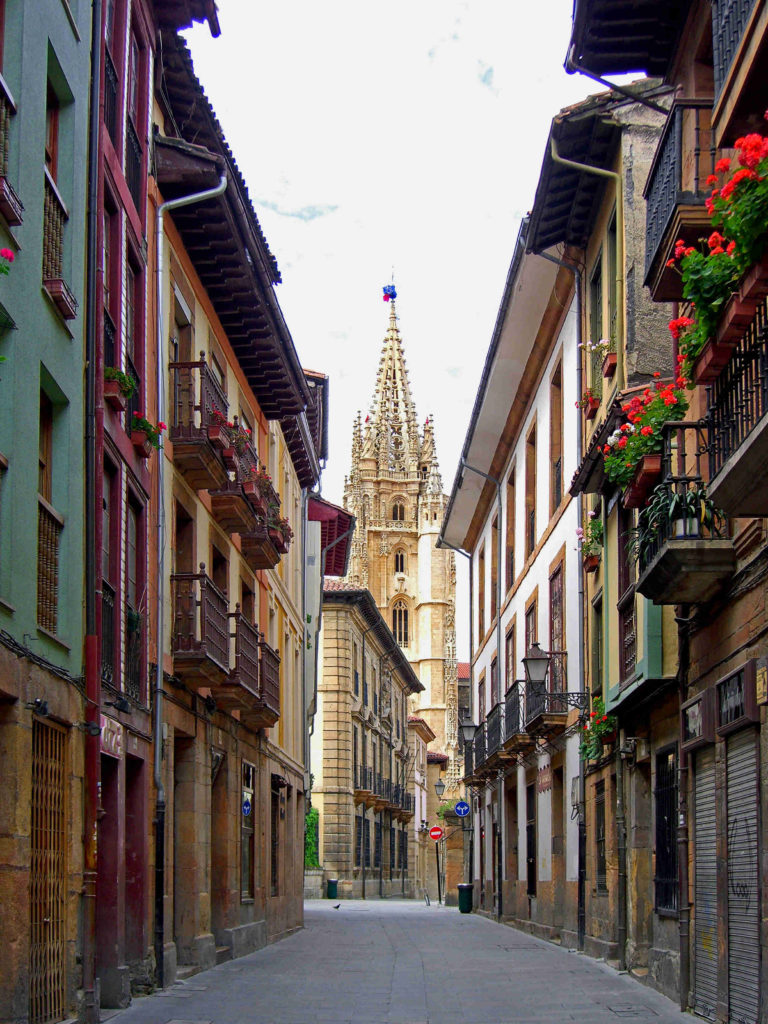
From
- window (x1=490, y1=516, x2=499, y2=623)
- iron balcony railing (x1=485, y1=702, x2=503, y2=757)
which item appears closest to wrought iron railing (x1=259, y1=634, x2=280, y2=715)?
iron balcony railing (x1=485, y1=702, x2=503, y2=757)

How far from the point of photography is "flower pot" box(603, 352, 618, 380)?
59.2 ft

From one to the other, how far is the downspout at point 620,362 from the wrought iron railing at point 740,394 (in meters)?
6.16

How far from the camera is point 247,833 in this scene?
2380cm

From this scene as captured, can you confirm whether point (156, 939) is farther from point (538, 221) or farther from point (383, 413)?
point (383, 413)

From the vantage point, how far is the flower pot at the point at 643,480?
45.5ft

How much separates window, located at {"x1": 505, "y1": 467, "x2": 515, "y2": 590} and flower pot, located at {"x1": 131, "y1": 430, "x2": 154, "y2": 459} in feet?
56.2

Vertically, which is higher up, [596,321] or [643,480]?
[596,321]

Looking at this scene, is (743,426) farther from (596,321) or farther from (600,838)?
(600,838)

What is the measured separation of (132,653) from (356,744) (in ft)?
151

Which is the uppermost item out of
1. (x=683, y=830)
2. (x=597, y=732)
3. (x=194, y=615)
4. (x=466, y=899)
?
(x=194, y=615)

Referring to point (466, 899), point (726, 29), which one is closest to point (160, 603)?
point (726, 29)

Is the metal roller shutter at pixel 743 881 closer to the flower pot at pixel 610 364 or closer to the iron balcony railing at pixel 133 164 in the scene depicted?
the flower pot at pixel 610 364

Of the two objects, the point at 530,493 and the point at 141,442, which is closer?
the point at 141,442

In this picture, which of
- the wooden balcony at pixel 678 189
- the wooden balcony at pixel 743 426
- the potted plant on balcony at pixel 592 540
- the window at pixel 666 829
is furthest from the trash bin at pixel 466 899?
the wooden balcony at pixel 743 426
